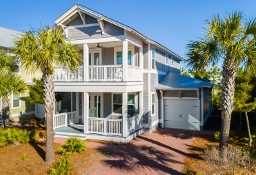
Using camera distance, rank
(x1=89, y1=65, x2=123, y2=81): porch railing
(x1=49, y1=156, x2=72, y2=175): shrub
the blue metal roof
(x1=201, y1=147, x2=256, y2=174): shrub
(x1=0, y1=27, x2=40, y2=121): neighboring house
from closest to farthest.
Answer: (x1=201, y1=147, x2=256, y2=174): shrub, (x1=49, y1=156, x2=72, y2=175): shrub, (x1=89, y1=65, x2=123, y2=81): porch railing, the blue metal roof, (x1=0, y1=27, x2=40, y2=121): neighboring house

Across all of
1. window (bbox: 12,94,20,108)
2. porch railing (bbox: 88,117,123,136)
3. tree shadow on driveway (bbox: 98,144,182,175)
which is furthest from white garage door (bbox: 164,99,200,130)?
window (bbox: 12,94,20,108)

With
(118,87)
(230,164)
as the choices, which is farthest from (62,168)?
(118,87)

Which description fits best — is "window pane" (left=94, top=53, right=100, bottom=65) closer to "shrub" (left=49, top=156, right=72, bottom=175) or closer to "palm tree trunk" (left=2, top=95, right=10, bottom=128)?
"palm tree trunk" (left=2, top=95, right=10, bottom=128)

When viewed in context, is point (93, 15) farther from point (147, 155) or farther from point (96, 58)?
point (147, 155)

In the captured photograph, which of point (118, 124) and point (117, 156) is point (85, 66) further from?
point (117, 156)

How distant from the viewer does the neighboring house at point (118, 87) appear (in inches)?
→ 580

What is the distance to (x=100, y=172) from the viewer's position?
9523 mm

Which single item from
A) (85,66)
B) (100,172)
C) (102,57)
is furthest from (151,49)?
(100,172)

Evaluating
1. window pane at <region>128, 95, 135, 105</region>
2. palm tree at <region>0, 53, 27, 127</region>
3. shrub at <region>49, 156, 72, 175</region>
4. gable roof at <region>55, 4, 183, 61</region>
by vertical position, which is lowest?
shrub at <region>49, 156, 72, 175</region>

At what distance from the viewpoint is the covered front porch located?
14867 mm

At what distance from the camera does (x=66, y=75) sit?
16250mm

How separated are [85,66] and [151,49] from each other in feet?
18.8

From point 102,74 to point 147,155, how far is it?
6438 millimetres

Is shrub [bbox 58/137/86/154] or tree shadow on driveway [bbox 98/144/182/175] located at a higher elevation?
shrub [bbox 58/137/86/154]
